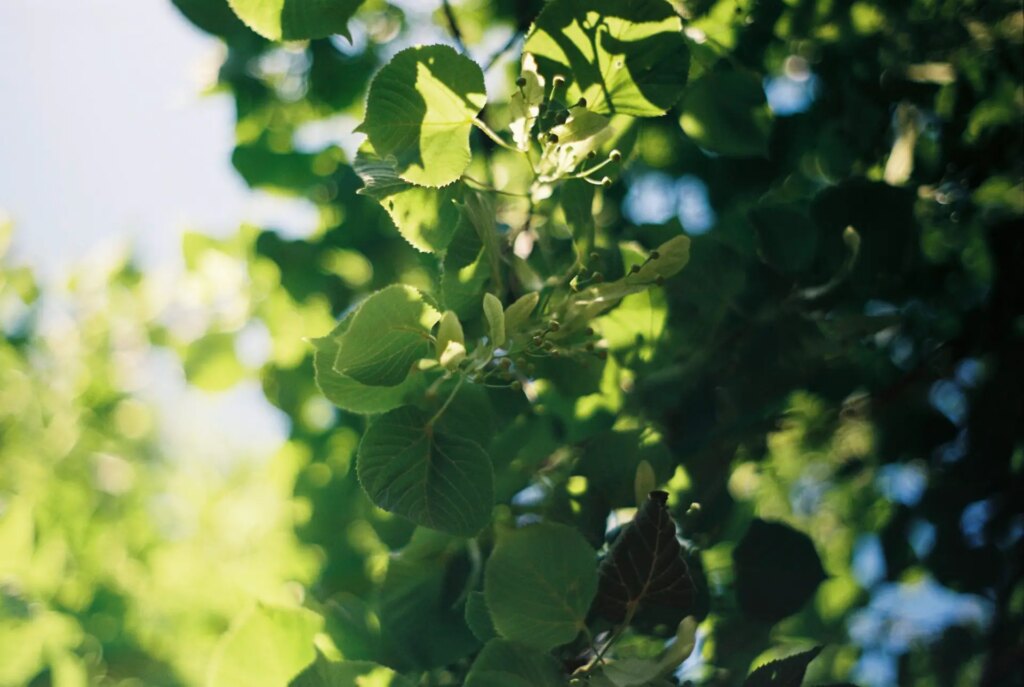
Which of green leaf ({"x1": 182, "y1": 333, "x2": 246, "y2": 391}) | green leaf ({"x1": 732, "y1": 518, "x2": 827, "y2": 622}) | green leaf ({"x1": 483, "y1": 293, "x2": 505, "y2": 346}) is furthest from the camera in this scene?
green leaf ({"x1": 182, "y1": 333, "x2": 246, "y2": 391})

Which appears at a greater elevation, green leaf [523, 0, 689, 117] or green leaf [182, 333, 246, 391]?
green leaf [523, 0, 689, 117]

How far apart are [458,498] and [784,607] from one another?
25 cm

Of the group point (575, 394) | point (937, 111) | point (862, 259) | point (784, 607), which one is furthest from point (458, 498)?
point (937, 111)

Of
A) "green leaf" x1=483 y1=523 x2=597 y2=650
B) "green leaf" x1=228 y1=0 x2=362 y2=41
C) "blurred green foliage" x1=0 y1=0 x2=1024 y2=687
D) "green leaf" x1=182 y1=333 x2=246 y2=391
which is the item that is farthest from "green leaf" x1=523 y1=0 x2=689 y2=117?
"green leaf" x1=182 y1=333 x2=246 y2=391

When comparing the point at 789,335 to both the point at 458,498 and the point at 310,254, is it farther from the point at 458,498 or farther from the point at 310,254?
the point at 310,254

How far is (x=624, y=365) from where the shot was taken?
586mm

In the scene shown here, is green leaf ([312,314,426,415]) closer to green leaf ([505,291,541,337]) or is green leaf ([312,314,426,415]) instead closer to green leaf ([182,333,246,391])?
green leaf ([505,291,541,337])

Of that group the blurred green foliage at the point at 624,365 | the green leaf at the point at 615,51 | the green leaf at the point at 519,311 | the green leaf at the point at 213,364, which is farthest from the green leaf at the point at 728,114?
the green leaf at the point at 213,364

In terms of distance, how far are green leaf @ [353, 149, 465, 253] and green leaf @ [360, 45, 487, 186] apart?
0.04 ft

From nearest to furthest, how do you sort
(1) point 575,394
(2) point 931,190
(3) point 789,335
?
1. (1) point 575,394
2. (3) point 789,335
3. (2) point 931,190

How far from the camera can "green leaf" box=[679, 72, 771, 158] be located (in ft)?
2.07

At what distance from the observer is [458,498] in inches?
17.4

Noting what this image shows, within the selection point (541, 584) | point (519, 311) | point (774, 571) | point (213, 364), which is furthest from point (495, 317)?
point (213, 364)

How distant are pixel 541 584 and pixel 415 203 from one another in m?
0.21
